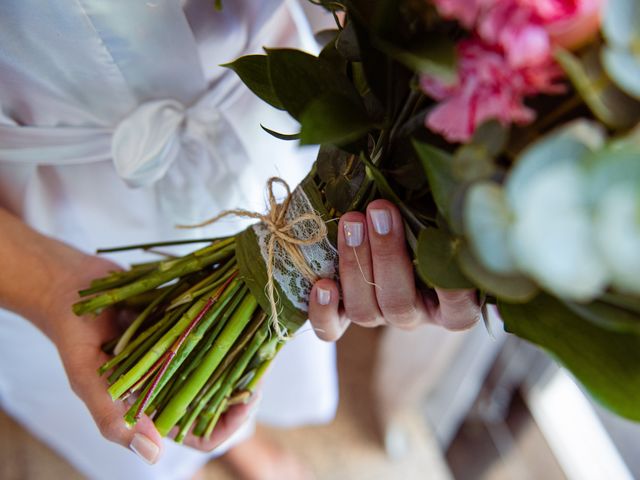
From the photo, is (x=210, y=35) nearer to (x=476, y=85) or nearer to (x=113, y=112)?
(x=113, y=112)

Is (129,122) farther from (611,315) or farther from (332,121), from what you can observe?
(611,315)

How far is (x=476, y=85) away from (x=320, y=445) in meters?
1.07

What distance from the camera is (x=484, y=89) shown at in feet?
0.94

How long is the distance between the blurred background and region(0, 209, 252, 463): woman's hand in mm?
565

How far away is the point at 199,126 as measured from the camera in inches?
26.9

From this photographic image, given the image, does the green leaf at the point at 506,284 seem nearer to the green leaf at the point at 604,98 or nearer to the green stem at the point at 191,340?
the green leaf at the point at 604,98

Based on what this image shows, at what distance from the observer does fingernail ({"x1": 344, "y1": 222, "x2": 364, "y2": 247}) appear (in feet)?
1.55

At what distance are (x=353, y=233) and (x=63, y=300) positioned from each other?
34 centimetres

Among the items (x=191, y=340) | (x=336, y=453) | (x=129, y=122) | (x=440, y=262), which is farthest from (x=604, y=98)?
(x=336, y=453)

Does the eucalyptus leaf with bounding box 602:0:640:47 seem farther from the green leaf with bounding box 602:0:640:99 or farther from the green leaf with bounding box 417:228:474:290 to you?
the green leaf with bounding box 417:228:474:290

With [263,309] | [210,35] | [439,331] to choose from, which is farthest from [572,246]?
[439,331]

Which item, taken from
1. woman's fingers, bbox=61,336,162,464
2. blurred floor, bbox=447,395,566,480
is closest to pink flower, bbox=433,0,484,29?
woman's fingers, bbox=61,336,162,464

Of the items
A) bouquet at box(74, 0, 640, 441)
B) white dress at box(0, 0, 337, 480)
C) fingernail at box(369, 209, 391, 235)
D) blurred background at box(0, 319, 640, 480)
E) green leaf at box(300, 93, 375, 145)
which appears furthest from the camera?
blurred background at box(0, 319, 640, 480)

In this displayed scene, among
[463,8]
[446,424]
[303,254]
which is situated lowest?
[446,424]
